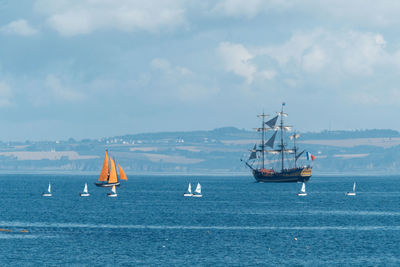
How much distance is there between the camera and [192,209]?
154625mm

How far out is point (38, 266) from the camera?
3039 inches

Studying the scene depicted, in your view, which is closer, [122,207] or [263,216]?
[263,216]

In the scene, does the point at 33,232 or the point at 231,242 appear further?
the point at 33,232

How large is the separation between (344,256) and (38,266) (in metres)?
32.1

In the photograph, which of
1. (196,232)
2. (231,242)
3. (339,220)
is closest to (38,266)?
(231,242)

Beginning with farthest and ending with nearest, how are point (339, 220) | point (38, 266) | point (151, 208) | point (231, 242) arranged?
point (151, 208) < point (339, 220) < point (231, 242) < point (38, 266)

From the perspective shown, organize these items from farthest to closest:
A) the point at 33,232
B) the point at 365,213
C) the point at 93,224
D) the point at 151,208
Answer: the point at 151,208
the point at 365,213
the point at 93,224
the point at 33,232

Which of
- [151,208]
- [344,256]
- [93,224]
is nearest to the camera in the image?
[344,256]

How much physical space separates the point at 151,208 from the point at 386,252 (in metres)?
75.1

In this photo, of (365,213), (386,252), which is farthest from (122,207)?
(386,252)

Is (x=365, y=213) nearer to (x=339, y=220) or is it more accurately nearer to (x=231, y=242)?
(x=339, y=220)

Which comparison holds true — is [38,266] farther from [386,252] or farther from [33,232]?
[386,252]

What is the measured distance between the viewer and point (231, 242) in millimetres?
96750

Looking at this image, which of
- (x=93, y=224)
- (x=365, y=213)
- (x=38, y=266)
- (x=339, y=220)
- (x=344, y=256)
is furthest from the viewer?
(x=365, y=213)
